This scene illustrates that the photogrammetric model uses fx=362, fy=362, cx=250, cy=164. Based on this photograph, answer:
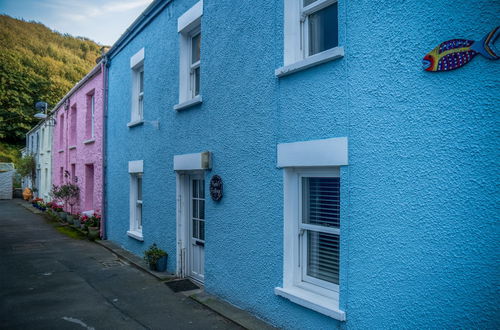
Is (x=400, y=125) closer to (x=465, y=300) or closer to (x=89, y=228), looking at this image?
(x=465, y=300)

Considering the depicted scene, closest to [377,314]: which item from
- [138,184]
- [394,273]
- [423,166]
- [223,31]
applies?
[394,273]

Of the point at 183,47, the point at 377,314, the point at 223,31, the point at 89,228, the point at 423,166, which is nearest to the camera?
the point at 423,166

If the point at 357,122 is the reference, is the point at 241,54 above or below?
above

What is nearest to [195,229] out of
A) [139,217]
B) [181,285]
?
[181,285]

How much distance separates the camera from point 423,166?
3.37 m

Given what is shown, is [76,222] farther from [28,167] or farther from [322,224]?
[28,167]

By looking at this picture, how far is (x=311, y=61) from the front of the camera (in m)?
4.44

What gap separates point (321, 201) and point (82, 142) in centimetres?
1277

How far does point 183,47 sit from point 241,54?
8.00 feet

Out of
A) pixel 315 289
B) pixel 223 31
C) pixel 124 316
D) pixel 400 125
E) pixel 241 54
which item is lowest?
pixel 124 316

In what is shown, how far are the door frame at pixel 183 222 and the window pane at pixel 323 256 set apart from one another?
3.53 metres

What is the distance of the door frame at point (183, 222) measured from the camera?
7.68m

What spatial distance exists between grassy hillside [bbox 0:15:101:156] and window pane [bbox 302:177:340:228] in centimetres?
4412

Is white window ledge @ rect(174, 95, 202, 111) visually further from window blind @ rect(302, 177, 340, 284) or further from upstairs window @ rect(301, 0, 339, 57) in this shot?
window blind @ rect(302, 177, 340, 284)
